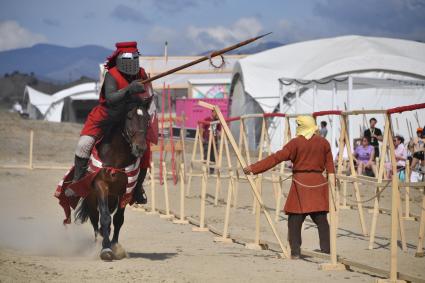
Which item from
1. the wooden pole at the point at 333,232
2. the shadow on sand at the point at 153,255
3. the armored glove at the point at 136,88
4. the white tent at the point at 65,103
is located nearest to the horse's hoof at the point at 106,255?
the shadow on sand at the point at 153,255

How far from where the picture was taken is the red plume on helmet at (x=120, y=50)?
389 inches

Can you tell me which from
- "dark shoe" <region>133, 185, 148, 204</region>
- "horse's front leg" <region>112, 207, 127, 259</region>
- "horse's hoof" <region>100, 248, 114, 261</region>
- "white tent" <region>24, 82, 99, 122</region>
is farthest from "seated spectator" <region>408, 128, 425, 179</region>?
"white tent" <region>24, 82, 99, 122</region>

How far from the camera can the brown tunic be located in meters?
9.87

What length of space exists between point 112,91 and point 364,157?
1053 centimetres

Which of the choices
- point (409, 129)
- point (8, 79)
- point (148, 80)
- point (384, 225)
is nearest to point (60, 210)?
point (384, 225)

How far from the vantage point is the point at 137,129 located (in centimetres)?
936

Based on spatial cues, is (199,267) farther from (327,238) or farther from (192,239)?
(192,239)

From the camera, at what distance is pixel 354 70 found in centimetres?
2806

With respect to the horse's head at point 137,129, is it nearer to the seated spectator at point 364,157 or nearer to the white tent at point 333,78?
the seated spectator at point 364,157

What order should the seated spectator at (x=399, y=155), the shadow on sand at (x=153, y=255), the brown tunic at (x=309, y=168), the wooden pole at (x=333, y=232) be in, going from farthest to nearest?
the seated spectator at (x=399, y=155) → the brown tunic at (x=309, y=168) → the shadow on sand at (x=153, y=255) → the wooden pole at (x=333, y=232)

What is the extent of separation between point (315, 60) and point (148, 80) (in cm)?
2244

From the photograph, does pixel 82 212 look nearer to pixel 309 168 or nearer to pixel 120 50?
pixel 120 50

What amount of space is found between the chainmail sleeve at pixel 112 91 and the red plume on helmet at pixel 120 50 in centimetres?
19

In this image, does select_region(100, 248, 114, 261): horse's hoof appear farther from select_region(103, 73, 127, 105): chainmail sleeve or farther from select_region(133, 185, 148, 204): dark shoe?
select_region(103, 73, 127, 105): chainmail sleeve
